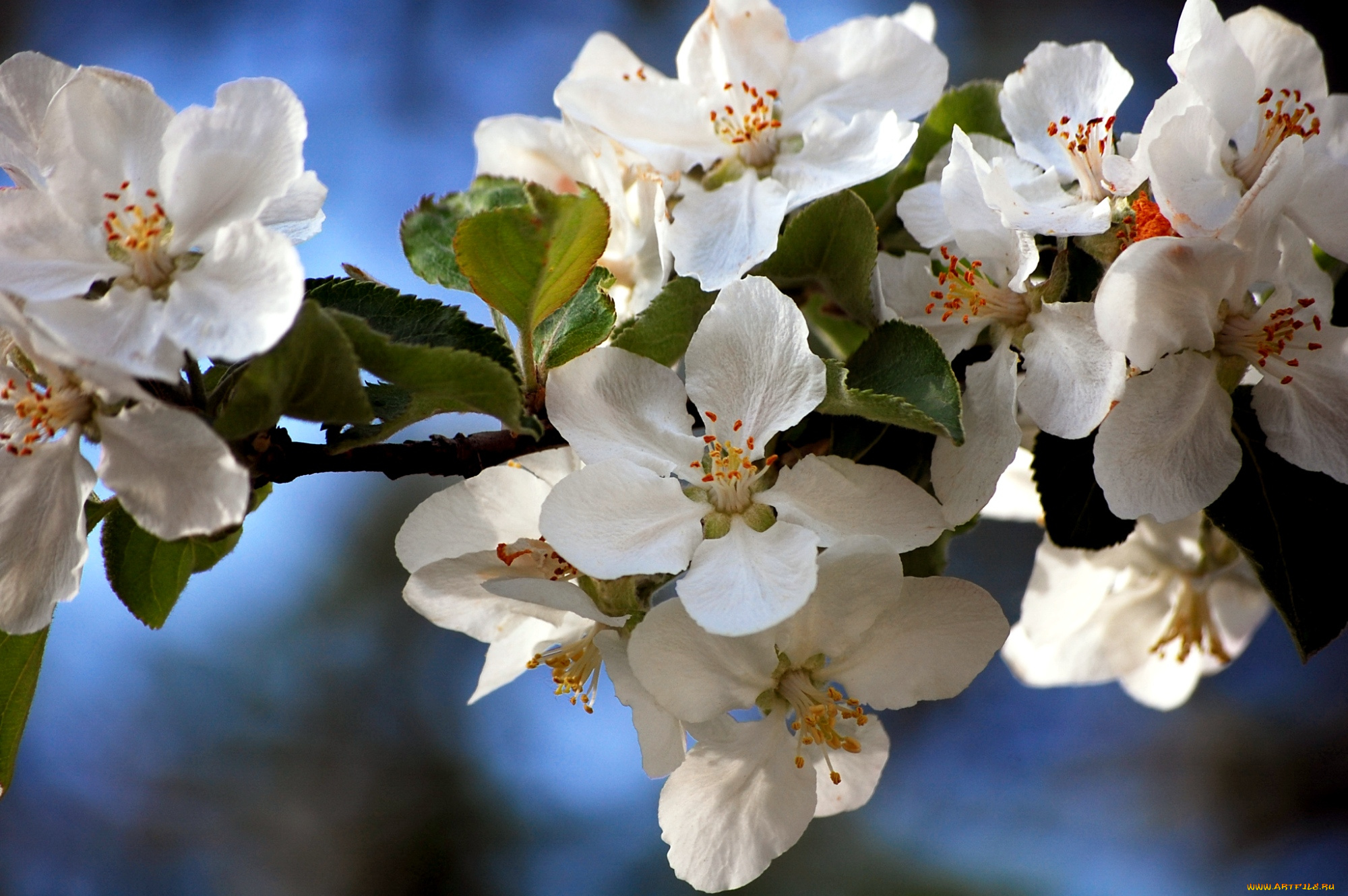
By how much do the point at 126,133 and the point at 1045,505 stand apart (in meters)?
0.69

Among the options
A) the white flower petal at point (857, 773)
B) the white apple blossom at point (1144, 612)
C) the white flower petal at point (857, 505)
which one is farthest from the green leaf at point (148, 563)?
the white apple blossom at point (1144, 612)

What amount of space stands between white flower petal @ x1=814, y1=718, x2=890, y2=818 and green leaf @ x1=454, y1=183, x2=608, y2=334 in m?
0.41

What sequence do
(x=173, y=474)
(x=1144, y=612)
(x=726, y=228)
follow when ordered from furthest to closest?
1. (x=1144, y=612)
2. (x=726, y=228)
3. (x=173, y=474)

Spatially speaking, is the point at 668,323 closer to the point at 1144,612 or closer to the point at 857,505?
the point at 857,505

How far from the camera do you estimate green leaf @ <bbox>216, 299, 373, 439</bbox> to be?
0.58 metres

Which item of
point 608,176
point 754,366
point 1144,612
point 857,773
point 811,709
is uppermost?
point 608,176

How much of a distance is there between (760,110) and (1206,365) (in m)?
0.41

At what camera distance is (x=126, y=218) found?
0.66m

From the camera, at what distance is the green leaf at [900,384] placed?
64cm

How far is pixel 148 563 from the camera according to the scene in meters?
0.73

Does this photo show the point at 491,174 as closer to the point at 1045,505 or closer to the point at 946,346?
the point at 946,346

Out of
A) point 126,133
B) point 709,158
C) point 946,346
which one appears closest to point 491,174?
point 709,158

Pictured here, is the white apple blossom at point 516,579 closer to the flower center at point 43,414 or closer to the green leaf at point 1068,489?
the flower center at point 43,414

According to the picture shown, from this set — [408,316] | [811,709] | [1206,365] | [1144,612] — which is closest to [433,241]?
[408,316]
